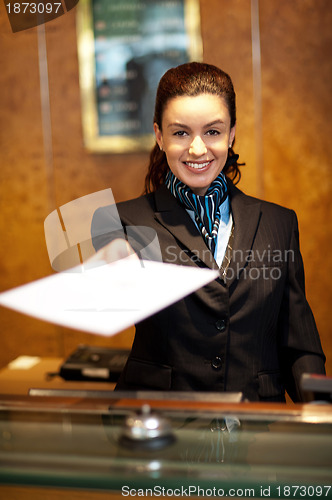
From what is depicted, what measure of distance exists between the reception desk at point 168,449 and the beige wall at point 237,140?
526mm

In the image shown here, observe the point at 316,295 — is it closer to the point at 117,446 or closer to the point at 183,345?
the point at 183,345

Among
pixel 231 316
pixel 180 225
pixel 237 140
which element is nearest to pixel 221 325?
pixel 231 316

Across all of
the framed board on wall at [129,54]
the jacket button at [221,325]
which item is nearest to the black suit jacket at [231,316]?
the jacket button at [221,325]

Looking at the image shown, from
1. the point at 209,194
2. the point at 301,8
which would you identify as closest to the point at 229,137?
the point at 209,194

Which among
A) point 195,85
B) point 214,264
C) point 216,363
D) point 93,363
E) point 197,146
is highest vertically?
point 195,85

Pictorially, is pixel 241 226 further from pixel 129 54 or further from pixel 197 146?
pixel 129 54

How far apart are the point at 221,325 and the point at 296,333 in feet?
0.62

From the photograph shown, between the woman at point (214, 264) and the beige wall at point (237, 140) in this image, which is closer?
the woman at point (214, 264)

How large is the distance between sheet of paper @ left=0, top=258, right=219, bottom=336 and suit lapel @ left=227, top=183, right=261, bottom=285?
2.0 inches

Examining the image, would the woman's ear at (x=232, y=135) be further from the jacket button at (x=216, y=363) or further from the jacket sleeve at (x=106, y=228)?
the jacket button at (x=216, y=363)

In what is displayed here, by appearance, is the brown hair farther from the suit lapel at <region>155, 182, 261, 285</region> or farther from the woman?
the suit lapel at <region>155, 182, 261, 285</region>

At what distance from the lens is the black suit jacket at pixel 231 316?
124 centimetres

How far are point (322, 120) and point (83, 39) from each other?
0.63m

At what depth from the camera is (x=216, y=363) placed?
1.24 metres
